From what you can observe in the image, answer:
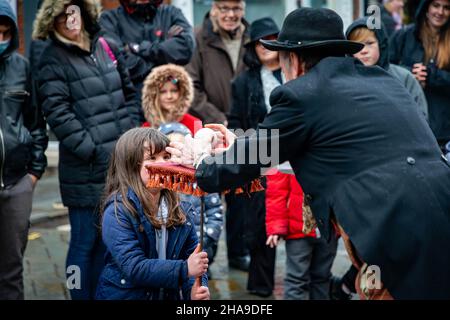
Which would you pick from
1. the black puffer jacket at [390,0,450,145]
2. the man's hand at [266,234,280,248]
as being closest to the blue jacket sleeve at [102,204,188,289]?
the man's hand at [266,234,280,248]

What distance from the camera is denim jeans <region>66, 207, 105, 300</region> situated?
639 cm

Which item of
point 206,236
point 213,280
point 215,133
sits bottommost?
point 213,280

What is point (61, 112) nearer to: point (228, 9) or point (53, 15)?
point (53, 15)

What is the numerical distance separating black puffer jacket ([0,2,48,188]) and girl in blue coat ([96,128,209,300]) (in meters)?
1.34

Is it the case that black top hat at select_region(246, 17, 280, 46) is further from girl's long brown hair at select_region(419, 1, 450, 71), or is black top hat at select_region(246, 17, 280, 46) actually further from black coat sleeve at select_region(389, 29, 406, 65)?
girl's long brown hair at select_region(419, 1, 450, 71)

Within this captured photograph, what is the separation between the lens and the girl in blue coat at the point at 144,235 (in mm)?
4572

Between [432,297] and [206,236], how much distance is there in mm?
2361

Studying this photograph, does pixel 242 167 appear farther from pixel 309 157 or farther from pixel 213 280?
pixel 213 280

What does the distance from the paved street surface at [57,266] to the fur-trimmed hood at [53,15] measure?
2.03 m

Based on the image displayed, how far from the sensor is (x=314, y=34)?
411 cm

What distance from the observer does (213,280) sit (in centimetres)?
779

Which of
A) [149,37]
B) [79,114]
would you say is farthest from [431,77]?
[79,114]

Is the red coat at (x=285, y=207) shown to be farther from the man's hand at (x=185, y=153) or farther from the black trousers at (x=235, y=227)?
the man's hand at (x=185, y=153)
